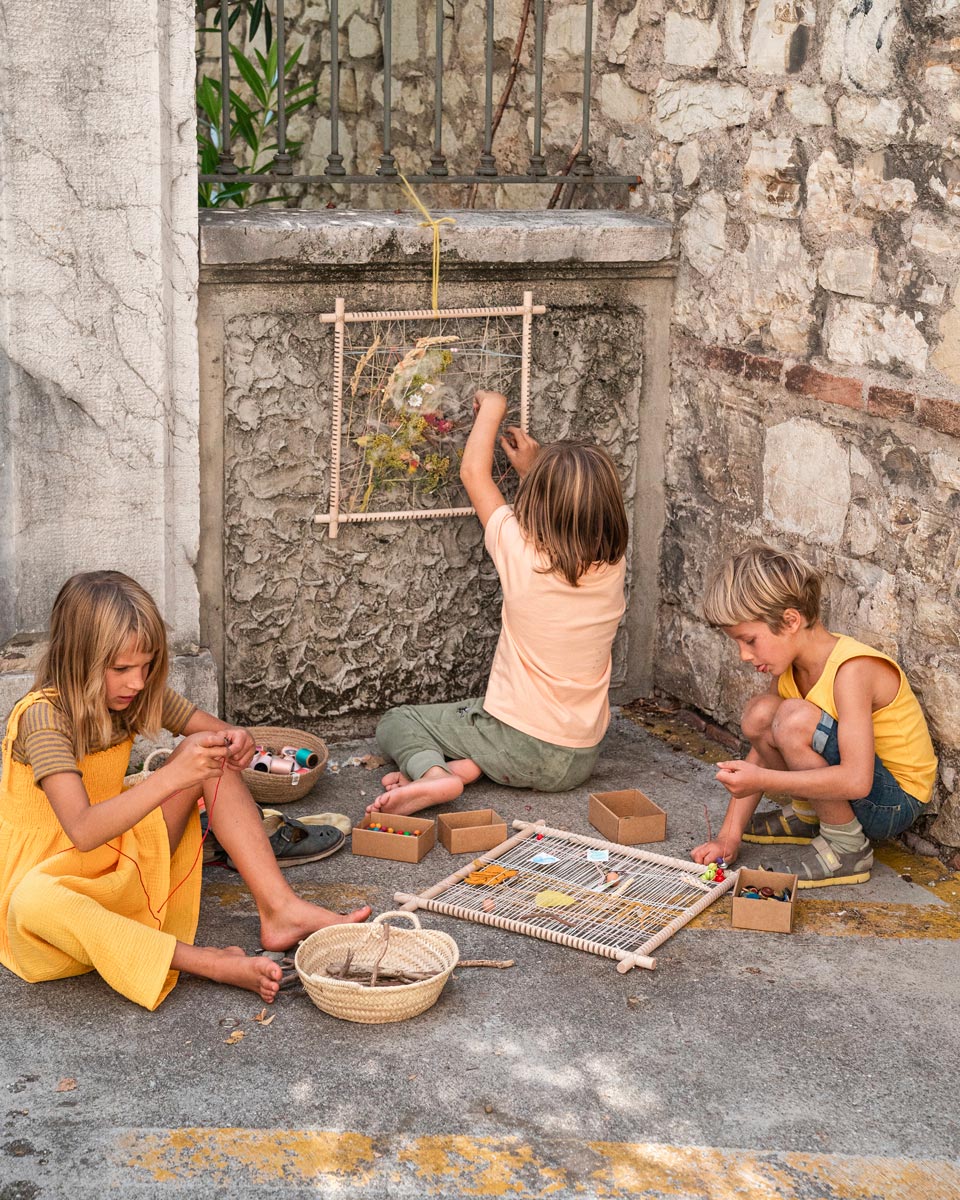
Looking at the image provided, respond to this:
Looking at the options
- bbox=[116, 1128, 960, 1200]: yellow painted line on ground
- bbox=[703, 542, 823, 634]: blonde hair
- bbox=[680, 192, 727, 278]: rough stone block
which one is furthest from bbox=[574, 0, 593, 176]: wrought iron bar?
bbox=[116, 1128, 960, 1200]: yellow painted line on ground

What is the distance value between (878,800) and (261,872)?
150cm

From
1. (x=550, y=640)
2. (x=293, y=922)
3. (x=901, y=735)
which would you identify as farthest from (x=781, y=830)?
(x=293, y=922)

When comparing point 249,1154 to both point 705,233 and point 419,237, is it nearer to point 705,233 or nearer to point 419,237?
point 419,237

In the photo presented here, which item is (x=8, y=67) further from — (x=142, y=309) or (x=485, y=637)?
(x=485, y=637)

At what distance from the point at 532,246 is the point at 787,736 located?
5.40ft

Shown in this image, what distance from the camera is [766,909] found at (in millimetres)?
3338

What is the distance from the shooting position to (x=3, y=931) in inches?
120

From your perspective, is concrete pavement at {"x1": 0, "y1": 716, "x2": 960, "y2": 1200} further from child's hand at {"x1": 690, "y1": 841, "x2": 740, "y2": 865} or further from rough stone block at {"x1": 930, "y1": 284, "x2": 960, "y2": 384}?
rough stone block at {"x1": 930, "y1": 284, "x2": 960, "y2": 384}

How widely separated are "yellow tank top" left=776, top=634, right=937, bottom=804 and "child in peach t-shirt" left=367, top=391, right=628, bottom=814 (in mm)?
689

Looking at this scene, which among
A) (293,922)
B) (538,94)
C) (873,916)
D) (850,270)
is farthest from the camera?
(538,94)

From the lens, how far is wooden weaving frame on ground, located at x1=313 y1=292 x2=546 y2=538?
4.09 m

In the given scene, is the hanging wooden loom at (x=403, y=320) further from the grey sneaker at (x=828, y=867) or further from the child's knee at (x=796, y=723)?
the grey sneaker at (x=828, y=867)

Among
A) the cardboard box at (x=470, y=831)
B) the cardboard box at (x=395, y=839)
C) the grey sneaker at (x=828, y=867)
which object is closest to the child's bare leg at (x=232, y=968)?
the cardboard box at (x=395, y=839)

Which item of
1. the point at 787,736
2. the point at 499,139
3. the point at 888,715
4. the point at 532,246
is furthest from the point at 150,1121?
the point at 499,139
